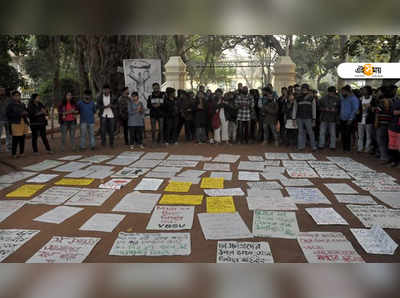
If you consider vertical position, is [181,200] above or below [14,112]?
below

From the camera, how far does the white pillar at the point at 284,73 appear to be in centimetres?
1382

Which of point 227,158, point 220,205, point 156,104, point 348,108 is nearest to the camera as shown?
point 220,205

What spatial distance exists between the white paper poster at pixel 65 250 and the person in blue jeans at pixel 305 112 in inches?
258

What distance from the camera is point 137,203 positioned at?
194 inches

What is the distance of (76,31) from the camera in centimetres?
61

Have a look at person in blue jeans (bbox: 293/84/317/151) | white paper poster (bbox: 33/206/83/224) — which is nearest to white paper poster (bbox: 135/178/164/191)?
white paper poster (bbox: 33/206/83/224)

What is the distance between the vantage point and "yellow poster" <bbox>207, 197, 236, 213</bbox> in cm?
461

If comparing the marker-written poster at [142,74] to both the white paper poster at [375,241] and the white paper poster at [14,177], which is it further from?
the white paper poster at [375,241]

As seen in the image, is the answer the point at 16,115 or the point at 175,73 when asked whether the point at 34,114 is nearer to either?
the point at 16,115

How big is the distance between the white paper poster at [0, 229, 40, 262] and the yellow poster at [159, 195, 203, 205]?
171cm

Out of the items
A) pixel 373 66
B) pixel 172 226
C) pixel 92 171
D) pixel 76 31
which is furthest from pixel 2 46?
pixel 76 31

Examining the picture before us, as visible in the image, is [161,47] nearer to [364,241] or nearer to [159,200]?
[159,200]

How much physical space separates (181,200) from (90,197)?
4.39 feet

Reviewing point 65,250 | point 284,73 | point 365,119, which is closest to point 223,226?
point 65,250
